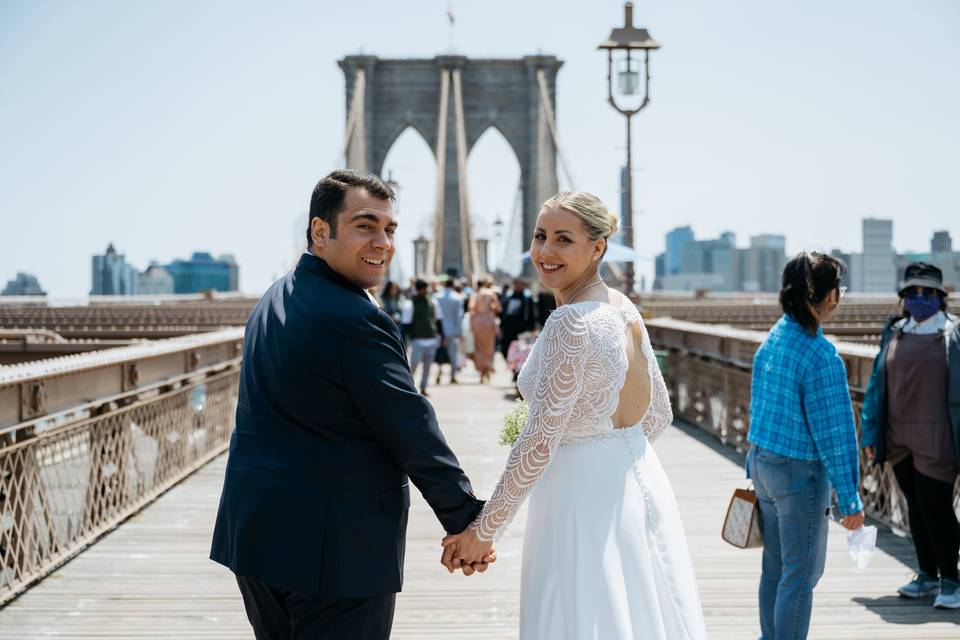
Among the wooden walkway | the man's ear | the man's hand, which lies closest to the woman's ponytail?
the man's hand

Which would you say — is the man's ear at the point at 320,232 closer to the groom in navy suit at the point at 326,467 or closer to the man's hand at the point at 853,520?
the groom in navy suit at the point at 326,467

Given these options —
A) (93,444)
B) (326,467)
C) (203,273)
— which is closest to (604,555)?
(326,467)

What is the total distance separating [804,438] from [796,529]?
1.02 feet

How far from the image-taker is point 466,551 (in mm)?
2811

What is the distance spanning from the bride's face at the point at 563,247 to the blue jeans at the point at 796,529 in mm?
1290

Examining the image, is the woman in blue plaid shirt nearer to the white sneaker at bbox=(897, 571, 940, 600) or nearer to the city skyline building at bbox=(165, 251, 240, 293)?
the white sneaker at bbox=(897, 571, 940, 600)

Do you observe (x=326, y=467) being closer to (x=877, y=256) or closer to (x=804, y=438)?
(x=804, y=438)

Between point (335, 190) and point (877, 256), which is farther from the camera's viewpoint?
point (877, 256)

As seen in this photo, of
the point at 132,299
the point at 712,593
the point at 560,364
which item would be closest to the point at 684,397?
the point at 712,593

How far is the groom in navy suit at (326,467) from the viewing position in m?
2.48

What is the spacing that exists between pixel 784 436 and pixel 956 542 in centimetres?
160

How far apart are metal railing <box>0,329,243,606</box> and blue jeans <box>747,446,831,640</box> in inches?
124

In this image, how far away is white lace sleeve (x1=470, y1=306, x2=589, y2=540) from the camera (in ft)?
8.90

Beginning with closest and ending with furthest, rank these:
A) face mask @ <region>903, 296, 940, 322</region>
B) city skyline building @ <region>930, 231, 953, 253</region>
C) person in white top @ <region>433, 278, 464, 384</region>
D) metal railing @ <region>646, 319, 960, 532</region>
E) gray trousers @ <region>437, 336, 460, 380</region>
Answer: face mask @ <region>903, 296, 940, 322</region> < metal railing @ <region>646, 319, 960, 532</region> < city skyline building @ <region>930, 231, 953, 253</region> < person in white top @ <region>433, 278, 464, 384</region> < gray trousers @ <region>437, 336, 460, 380</region>
